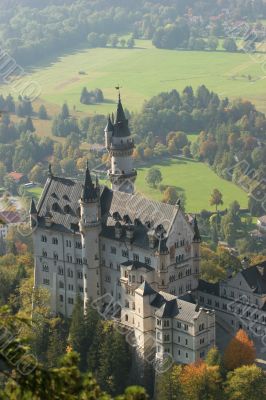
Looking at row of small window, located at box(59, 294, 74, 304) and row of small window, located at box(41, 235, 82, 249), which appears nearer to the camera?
row of small window, located at box(41, 235, 82, 249)

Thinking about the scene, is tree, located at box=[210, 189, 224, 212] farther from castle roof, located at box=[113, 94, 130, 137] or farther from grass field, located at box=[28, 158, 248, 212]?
castle roof, located at box=[113, 94, 130, 137]

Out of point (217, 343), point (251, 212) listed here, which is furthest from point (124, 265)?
point (251, 212)

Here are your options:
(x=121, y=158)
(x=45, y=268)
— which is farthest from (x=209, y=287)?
(x=45, y=268)

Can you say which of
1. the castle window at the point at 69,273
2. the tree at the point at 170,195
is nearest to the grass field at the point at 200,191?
the tree at the point at 170,195

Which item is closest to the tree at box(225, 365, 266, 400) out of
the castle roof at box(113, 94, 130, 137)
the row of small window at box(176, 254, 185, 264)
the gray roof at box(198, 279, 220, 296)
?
the gray roof at box(198, 279, 220, 296)

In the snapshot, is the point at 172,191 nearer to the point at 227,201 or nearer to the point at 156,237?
the point at 227,201

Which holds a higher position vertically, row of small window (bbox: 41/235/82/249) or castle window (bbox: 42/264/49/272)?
row of small window (bbox: 41/235/82/249)

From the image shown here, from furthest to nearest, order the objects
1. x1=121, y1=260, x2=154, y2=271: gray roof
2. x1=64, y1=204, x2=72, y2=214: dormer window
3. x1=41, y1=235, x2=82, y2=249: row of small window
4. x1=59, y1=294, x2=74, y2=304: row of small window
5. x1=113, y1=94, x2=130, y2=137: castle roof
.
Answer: x1=113, y1=94, x2=130, y2=137: castle roof → x1=59, y1=294, x2=74, y2=304: row of small window → x1=41, y1=235, x2=82, y2=249: row of small window → x1=64, y1=204, x2=72, y2=214: dormer window → x1=121, y1=260, x2=154, y2=271: gray roof
